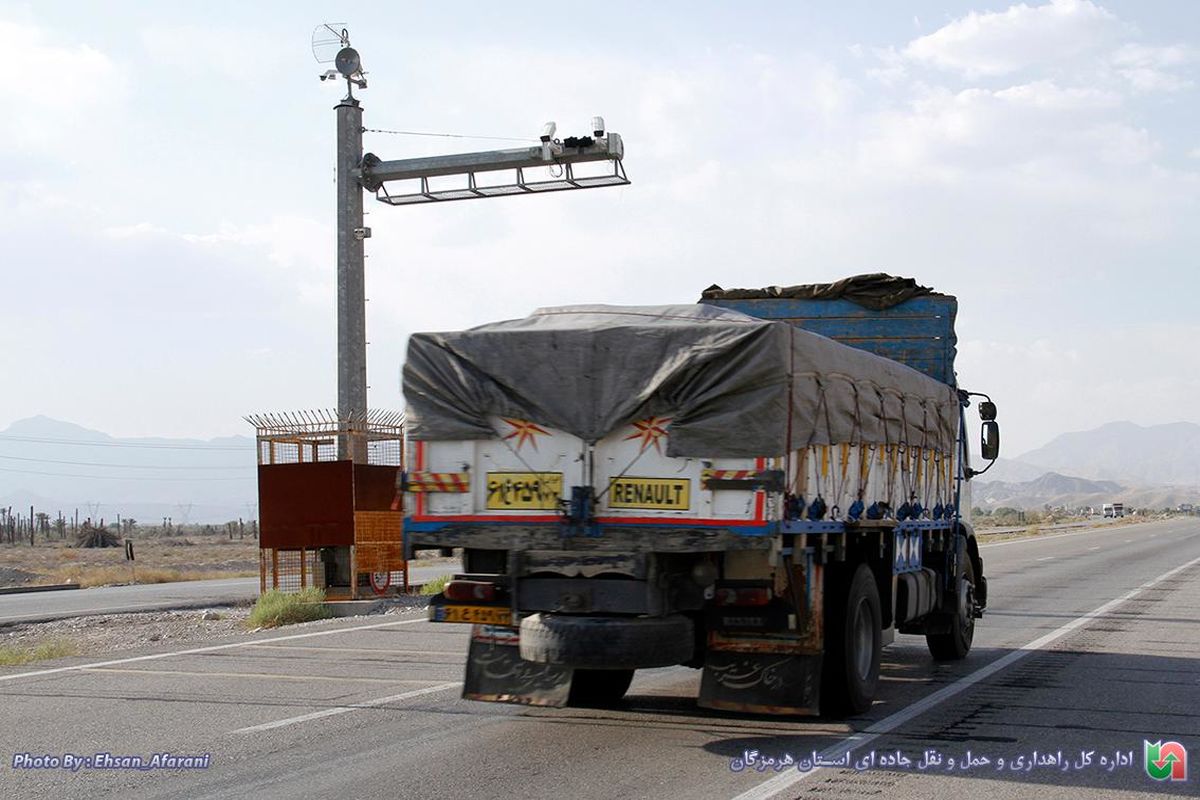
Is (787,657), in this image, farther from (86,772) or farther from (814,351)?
(86,772)

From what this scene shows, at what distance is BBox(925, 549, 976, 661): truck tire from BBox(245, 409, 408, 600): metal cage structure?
907 centimetres

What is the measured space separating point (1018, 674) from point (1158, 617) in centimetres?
690

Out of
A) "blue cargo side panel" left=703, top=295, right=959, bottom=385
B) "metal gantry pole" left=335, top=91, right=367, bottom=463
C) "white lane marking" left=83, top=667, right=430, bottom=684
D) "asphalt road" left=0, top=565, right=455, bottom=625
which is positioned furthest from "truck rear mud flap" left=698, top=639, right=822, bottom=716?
"asphalt road" left=0, top=565, right=455, bottom=625

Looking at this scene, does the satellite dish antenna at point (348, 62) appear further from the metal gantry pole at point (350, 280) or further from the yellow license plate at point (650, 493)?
the yellow license plate at point (650, 493)

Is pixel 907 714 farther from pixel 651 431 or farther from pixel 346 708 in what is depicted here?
pixel 346 708

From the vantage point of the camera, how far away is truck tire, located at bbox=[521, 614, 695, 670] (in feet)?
27.5

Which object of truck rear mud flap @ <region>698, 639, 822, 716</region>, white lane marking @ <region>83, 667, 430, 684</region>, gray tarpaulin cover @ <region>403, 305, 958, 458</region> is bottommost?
white lane marking @ <region>83, 667, 430, 684</region>

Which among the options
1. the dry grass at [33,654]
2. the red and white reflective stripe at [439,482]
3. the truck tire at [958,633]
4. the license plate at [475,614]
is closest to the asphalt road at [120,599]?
the dry grass at [33,654]

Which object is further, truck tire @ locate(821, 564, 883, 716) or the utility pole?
the utility pole

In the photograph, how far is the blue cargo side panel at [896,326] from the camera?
1342 centimetres

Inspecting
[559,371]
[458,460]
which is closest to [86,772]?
[458,460]

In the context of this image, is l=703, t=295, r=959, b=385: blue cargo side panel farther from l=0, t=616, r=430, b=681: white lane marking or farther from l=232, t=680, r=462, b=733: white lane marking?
l=0, t=616, r=430, b=681: white lane marking

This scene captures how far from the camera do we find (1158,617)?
18.1 m

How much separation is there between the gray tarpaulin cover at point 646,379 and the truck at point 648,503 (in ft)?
0.05
